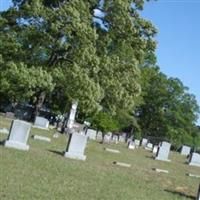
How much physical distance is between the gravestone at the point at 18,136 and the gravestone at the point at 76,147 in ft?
5.67

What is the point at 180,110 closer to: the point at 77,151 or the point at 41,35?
the point at 41,35

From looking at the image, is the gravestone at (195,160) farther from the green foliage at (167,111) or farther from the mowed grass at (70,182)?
the green foliage at (167,111)

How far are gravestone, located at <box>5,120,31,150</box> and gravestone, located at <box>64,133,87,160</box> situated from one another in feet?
5.67

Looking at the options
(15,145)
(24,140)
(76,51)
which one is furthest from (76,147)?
(76,51)

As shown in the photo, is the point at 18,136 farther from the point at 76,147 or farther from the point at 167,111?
the point at 167,111

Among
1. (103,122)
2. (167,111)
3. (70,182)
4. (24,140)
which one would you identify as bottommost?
(70,182)

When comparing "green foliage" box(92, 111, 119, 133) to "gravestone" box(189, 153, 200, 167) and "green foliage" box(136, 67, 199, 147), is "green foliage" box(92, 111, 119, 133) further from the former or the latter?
"green foliage" box(136, 67, 199, 147)

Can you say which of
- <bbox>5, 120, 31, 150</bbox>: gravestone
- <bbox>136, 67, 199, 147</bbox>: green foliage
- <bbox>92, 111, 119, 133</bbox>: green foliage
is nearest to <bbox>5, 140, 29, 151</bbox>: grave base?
<bbox>5, 120, 31, 150</bbox>: gravestone

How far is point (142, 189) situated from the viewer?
14.4m

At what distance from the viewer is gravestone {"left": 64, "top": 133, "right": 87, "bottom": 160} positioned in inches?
773

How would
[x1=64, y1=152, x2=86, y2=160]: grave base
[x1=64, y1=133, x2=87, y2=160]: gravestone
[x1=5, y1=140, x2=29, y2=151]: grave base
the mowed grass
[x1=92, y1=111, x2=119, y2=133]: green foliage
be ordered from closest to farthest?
the mowed grass < [x1=5, y1=140, x2=29, y2=151]: grave base < [x1=64, y1=152, x2=86, y2=160]: grave base < [x1=64, y1=133, x2=87, y2=160]: gravestone < [x1=92, y1=111, x2=119, y2=133]: green foliage

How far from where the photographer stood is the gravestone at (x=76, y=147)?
1964cm

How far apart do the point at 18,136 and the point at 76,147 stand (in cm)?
248

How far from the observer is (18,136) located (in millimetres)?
18453
